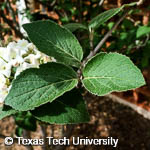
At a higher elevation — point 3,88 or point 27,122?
point 3,88

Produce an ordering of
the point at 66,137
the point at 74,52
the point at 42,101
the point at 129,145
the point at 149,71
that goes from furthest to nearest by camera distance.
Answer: the point at 149,71
the point at 129,145
the point at 66,137
the point at 74,52
the point at 42,101

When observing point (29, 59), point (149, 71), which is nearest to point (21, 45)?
point (29, 59)

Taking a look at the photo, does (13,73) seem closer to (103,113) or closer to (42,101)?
(42,101)

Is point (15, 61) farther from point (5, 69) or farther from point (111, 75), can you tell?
point (111, 75)

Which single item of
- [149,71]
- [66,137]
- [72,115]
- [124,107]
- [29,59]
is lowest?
[124,107]

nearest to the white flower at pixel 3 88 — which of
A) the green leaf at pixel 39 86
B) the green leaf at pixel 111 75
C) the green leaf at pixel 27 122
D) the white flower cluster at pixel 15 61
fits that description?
the white flower cluster at pixel 15 61

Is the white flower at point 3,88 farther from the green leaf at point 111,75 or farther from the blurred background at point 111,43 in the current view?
the blurred background at point 111,43

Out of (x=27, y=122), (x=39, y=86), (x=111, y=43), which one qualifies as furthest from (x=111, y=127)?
(x=39, y=86)
